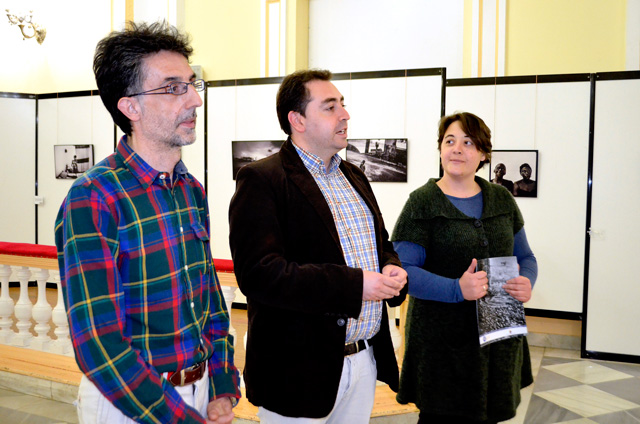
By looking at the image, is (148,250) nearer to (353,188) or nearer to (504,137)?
(353,188)

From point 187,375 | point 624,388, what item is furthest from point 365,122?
point 187,375

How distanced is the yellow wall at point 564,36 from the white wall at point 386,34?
84cm

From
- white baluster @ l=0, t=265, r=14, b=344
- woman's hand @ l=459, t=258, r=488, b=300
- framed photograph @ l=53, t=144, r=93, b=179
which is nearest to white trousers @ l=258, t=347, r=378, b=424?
woman's hand @ l=459, t=258, r=488, b=300

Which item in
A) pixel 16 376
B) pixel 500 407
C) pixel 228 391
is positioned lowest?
pixel 16 376

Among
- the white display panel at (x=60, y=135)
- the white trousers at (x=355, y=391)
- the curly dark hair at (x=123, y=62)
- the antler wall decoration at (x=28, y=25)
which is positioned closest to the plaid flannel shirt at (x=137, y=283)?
the curly dark hair at (x=123, y=62)

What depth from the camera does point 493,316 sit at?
7.38 feet

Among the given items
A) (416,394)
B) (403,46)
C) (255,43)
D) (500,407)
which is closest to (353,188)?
(416,394)

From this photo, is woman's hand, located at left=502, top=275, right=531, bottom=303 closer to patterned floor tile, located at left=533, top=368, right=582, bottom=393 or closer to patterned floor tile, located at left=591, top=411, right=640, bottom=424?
patterned floor tile, located at left=591, top=411, right=640, bottom=424

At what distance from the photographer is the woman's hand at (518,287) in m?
2.27

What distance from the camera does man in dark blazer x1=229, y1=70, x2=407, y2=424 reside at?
70.0 inches

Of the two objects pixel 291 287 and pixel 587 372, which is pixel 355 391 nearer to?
pixel 291 287

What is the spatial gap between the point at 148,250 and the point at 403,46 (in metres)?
7.97

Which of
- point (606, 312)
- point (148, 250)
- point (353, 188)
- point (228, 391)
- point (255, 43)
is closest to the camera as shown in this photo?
point (148, 250)

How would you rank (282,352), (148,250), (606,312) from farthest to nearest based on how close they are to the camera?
(606,312)
(282,352)
(148,250)
